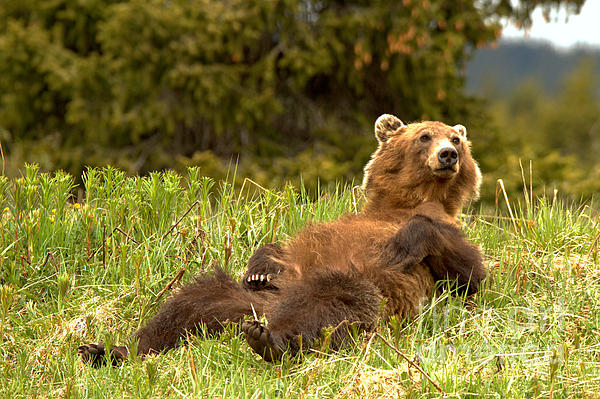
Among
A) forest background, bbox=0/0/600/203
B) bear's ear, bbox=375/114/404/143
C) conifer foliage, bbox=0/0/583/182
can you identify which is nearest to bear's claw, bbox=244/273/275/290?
bear's ear, bbox=375/114/404/143

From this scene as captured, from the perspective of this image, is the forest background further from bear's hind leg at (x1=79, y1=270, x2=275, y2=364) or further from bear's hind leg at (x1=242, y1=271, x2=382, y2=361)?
bear's hind leg at (x1=242, y1=271, x2=382, y2=361)

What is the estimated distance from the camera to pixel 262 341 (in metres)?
3.18

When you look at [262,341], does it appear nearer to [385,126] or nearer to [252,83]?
[385,126]

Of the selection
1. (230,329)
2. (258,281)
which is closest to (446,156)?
(258,281)

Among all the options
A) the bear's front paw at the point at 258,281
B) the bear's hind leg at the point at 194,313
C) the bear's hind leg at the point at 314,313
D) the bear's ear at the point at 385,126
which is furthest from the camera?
the bear's ear at the point at 385,126

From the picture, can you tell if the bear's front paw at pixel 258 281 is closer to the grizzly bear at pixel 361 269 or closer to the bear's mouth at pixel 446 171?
the grizzly bear at pixel 361 269

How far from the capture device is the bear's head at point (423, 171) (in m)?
4.14

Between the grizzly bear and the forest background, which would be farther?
the forest background

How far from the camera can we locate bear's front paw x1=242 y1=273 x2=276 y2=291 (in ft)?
13.3

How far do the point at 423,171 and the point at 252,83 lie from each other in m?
6.86

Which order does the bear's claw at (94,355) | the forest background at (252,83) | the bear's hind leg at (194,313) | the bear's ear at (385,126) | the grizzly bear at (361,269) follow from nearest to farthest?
the grizzly bear at (361,269) < the bear's claw at (94,355) < the bear's hind leg at (194,313) < the bear's ear at (385,126) < the forest background at (252,83)

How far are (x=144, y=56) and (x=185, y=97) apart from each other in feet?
2.64

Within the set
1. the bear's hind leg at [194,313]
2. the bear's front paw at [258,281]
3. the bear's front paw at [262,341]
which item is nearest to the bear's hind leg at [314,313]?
the bear's front paw at [262,341]

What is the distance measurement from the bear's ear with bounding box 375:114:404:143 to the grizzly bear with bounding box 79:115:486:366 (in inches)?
7.2
